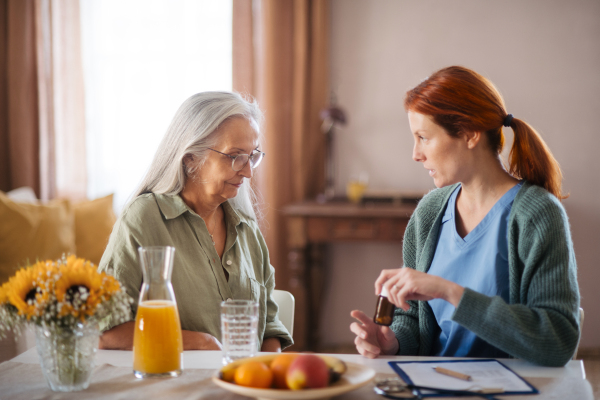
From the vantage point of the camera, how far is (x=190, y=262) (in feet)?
4.77

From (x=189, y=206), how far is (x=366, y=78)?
6.77ft

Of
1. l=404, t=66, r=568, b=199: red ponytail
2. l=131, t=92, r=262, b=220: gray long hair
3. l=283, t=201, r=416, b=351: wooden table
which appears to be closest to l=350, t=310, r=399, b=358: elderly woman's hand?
l=404, t=66, r=568, b=199: red ponytail

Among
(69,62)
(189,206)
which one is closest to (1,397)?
(189,206)

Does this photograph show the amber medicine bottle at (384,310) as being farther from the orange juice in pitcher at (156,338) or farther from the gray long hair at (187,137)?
the gray long hair at (187,137)

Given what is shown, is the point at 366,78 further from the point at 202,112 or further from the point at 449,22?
the point at 202,112

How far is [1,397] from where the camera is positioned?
37.8 inches

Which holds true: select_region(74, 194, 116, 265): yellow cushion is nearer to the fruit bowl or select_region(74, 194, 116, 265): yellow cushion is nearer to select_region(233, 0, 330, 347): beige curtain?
select_region(233, 0, 330, 347): beige curtain

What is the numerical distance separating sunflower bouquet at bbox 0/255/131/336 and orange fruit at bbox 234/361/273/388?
0.82ft

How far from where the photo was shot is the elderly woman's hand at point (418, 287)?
1.14 meters

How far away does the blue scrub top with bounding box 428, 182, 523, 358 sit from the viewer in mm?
1342

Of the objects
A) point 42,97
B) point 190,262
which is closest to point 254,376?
point 190,262

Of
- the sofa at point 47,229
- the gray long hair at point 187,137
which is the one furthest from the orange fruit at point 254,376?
the sofa at point 47,229

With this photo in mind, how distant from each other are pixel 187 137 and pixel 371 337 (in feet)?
2.44

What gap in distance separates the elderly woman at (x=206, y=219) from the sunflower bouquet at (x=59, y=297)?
0.38 meters
